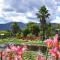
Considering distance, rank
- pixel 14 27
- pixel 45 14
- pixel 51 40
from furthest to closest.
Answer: pixel 14 27 < pixel 45 14 < pixel 51 40

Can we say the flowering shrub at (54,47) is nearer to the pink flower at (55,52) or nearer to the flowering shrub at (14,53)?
the pink flower at (55,52)

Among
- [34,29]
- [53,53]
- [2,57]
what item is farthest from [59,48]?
[34,29]

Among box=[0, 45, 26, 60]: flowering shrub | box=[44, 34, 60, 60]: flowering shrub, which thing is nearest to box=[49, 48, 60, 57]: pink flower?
box=[44, 34, 60, 60]: flowering shrub

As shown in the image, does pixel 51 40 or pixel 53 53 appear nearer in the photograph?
pixel 53 53

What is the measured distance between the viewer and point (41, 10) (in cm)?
4028

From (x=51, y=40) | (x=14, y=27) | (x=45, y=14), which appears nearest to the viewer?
(x=51, y=40)

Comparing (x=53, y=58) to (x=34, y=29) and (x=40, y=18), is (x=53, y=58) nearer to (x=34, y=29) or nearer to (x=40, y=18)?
(x=40, y=18)

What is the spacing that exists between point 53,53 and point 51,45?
0.35ft

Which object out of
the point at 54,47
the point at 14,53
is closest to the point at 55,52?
the point at 54,47

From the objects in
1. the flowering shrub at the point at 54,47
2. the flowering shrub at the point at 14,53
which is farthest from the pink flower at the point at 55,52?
the flowering shrub at the point at 14,53

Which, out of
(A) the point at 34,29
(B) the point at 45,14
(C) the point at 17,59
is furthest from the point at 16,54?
(A) the point at 34,29

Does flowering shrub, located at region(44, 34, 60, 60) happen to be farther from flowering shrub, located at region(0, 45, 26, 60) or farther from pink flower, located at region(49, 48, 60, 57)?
flowering shrub, located at region(0, 45, 26, 60)

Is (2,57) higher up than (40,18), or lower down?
lower down

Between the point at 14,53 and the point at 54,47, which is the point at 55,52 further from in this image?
the point at 14,53
